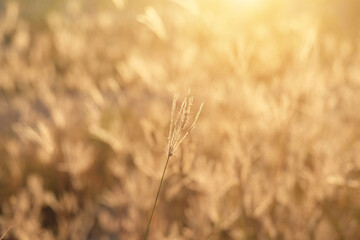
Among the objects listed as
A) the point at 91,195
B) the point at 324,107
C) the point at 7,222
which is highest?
the point at 324,107

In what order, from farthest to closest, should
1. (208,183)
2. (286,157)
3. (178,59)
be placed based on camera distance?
1. (178,59)
2. (286,157)
3. (208,183)

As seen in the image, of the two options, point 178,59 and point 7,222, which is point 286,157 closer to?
point 178,59

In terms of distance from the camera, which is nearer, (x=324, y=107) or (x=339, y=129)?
(x=324, y=107)

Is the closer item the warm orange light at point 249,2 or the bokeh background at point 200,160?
the bokeh background at point 200,160

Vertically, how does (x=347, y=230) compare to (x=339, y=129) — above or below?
below

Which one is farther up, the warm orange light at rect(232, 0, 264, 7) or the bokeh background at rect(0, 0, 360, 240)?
the warm orange light at rect(232, 0, 264, 7)

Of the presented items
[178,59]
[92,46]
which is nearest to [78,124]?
[178,59]

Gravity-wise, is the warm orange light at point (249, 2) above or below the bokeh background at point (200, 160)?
above

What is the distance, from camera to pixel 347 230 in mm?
1875

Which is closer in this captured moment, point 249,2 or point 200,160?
point 200,160

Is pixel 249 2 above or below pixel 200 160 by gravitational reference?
above

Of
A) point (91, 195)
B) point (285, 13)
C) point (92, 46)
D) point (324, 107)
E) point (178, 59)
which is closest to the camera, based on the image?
point (324, 107)

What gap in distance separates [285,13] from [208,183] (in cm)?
620

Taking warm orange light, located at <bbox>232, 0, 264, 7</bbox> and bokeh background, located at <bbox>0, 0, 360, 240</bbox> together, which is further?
warm orange light, located at <bbox>232, 0, 264, 7</bbox>
